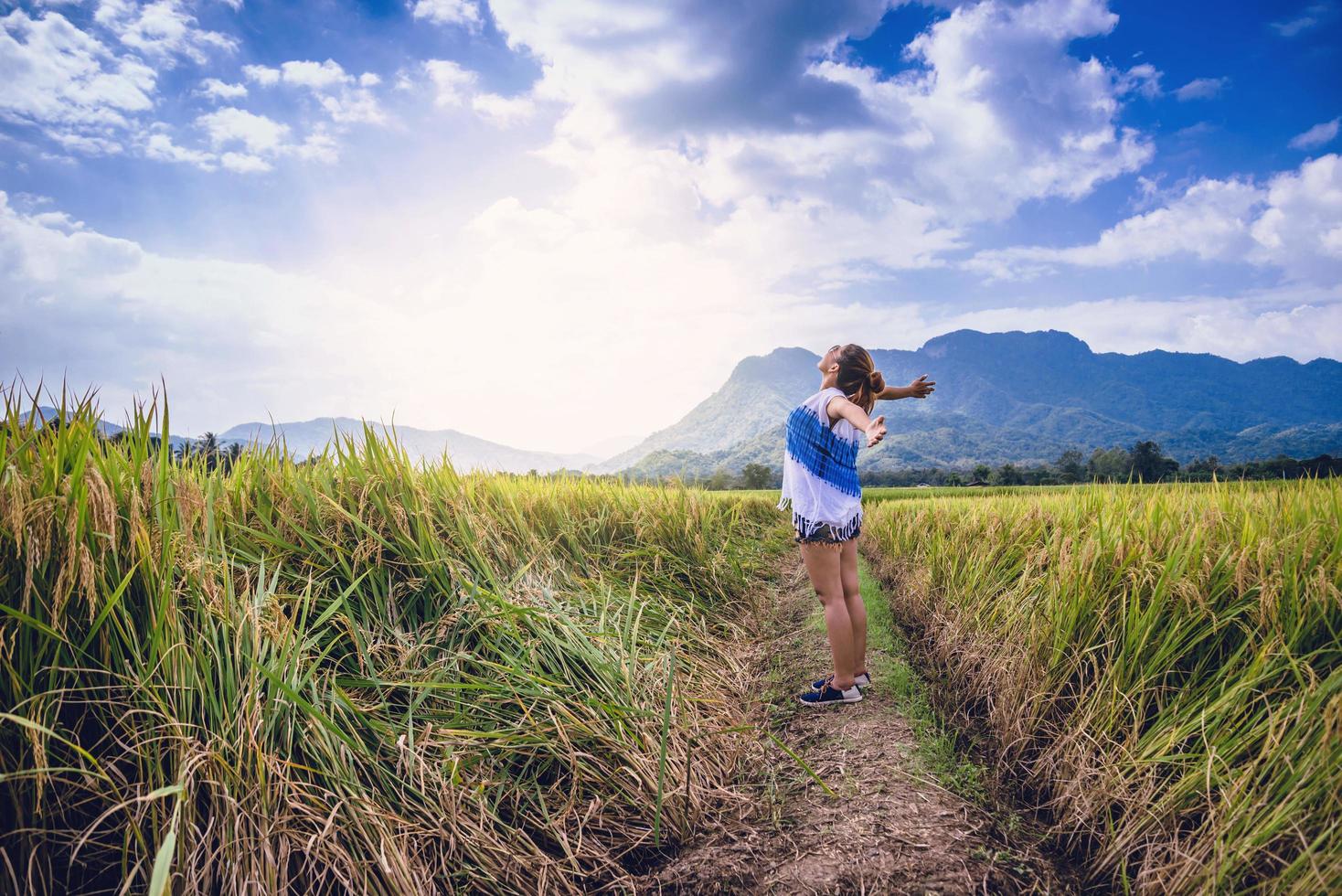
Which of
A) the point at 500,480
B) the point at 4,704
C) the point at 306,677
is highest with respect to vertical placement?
the point at 500,480

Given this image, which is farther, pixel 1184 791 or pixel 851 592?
pixel 851 592

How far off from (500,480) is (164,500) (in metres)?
3.40

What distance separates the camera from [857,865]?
1.92 m

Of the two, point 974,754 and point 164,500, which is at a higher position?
point 164,500

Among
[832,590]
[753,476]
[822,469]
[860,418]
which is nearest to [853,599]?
[832,590]

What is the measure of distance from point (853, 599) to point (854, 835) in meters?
1.42

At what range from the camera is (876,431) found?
2.51m

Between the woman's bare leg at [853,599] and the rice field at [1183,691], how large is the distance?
60cm

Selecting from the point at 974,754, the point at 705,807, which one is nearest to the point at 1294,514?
the point at 974,754

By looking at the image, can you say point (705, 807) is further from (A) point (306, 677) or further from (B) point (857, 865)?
(A) point (306, 677)

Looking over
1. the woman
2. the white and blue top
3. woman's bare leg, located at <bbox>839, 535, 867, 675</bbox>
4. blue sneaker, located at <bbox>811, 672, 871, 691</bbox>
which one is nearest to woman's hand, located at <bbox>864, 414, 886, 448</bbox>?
the woman

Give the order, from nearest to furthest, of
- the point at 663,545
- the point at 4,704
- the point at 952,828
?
the point at 4,704, the point at 952,828, the point at 663,545

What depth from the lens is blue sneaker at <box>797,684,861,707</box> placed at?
331 cm

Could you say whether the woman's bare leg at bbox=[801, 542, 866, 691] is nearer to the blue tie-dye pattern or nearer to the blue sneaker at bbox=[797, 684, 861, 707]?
the blue sneaker at bbox=[797, 684, 861, 707]
